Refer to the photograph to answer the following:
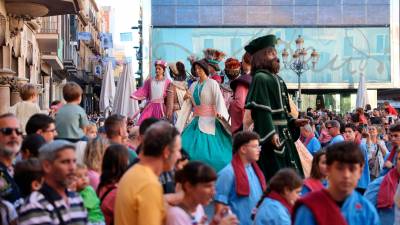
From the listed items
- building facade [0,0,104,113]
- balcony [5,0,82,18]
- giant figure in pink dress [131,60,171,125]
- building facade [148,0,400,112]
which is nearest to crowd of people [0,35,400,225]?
giant figure in pink dress [131,60,171,125]

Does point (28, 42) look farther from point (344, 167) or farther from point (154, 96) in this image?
point (344, 167)

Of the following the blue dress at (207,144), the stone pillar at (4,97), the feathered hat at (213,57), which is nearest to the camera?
the blue dress at (207,144)

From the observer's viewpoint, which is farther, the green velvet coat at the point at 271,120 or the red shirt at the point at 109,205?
the green velvet coat at the point at 271,120

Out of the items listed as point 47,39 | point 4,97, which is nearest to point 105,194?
point 4,97

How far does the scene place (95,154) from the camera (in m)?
6.51

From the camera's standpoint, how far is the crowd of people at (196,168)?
14.6 feet

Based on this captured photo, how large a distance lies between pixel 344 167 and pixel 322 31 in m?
54.5

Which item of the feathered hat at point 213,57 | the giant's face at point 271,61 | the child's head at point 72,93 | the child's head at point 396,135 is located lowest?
the child's head at point 396,135

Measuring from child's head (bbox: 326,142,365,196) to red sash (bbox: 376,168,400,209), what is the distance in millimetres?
3654

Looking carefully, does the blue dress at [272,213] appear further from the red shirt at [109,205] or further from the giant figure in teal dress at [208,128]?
the giant figure in teal dress at [208,128]

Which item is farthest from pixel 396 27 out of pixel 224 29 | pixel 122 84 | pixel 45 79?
pixel 122 84

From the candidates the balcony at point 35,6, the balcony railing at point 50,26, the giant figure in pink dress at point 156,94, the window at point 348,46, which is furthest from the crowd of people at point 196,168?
the window at point 348,46

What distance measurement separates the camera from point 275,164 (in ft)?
28.2

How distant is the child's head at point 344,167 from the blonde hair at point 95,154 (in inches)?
98.6
